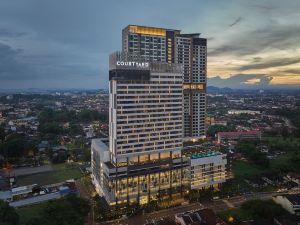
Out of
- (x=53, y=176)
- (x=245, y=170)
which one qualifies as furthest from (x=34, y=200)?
(x=245, y=170)

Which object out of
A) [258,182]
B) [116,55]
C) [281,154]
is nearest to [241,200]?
[258,182]

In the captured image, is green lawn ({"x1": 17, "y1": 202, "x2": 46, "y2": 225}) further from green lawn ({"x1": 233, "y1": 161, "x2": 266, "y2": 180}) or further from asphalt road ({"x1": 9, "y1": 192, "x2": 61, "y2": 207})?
green lawn ({"x1": 233, "y1": 161, "x2": 266, "y2": 180})

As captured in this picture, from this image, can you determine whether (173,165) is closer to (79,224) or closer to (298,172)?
(79,224)

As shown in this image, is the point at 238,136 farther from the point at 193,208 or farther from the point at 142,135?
the point at 142,135

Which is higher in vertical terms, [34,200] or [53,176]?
[53,176]

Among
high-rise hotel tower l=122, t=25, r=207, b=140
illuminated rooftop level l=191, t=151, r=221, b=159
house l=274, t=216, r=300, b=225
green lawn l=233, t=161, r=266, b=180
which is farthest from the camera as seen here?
high-rise hotel tower l=122, t=25, r=207, b=140

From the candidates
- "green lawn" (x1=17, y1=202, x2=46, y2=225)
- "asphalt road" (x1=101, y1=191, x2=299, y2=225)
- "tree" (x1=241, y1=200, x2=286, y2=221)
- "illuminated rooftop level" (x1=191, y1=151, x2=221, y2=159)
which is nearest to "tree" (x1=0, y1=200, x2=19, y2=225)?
"green lawn" (x1=17, y1=202, x2=46, y2=225)
